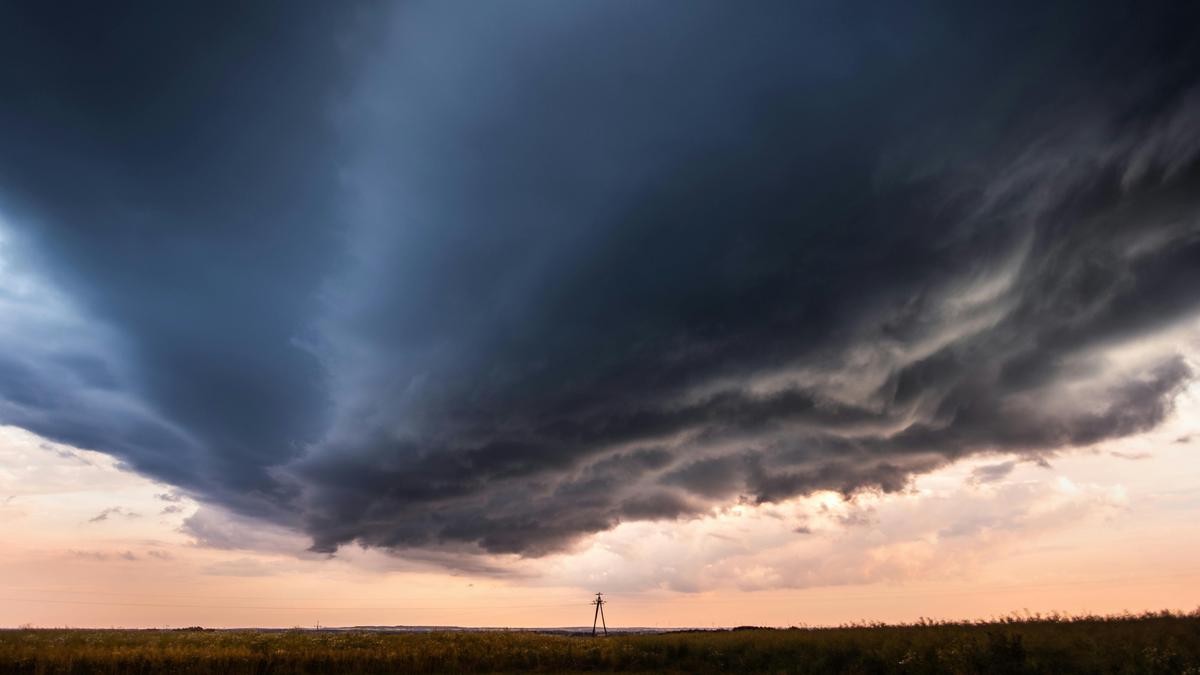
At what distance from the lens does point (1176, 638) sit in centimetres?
2658

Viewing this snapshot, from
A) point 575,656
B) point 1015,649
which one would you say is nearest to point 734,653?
point 575,656

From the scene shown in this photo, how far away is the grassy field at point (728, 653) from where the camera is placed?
27469 mm

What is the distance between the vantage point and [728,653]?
160 ft

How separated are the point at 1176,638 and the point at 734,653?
28.9 meters

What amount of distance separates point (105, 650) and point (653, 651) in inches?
1645

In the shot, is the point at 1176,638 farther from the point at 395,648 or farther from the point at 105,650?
the point at 105,650

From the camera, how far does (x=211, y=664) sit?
40469mm

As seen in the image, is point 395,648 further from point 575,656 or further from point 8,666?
point 8,666

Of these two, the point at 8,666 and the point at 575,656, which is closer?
the point at 8,666

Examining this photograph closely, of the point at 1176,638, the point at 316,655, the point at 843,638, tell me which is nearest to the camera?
the point at 1176,638

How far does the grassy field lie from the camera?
27.5 metres

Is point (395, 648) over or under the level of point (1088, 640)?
under

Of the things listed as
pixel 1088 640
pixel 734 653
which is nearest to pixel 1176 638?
pixel 1088 640

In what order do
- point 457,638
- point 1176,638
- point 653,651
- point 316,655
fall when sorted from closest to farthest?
point 1176,638 → point 316,655 → point 653,651 → point 457,638
